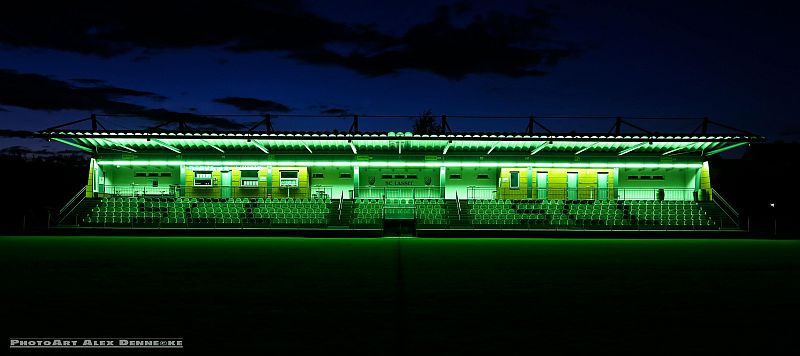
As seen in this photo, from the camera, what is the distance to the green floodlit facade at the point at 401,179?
28.7 meters

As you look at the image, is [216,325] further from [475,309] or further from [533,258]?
[533,258]

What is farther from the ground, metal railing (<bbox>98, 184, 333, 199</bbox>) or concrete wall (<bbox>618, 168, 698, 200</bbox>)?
concrete wall (<bbox>618, 168, 698, 200</bbox>)

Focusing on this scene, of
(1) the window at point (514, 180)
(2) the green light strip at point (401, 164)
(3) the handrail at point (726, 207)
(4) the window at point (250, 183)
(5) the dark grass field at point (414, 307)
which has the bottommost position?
(5) the dark grass field at point (414, 307)

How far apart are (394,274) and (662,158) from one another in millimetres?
27363

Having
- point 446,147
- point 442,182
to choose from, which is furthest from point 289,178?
point 446,147

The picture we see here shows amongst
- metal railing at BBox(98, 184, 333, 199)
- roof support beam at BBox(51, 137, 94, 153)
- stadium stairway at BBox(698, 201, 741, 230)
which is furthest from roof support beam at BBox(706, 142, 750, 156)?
roof support beam at BBox(51, 137, 94, 153)

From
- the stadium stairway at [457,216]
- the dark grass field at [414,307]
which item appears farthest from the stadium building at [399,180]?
the dark grass field at [414,307]

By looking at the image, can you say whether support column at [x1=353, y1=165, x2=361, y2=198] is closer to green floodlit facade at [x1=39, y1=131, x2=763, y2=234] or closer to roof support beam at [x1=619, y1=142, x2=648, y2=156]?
green floodlit facade at [x1=39, y1=131, x2=763, y2=234]

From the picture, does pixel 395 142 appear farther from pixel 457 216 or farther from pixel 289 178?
pixel 289 178

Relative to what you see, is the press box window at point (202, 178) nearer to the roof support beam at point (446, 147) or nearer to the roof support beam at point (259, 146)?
the roof support beam at point (259, 146)

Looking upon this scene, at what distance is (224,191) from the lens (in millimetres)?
32188

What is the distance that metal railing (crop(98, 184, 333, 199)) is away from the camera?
105 feet

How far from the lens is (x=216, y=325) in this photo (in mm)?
5328

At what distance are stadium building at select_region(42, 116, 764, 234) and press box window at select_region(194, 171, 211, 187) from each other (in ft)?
0.19
